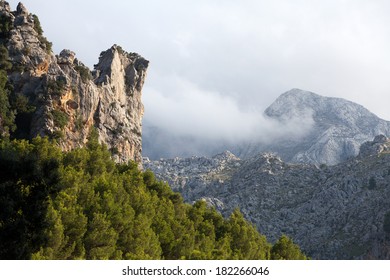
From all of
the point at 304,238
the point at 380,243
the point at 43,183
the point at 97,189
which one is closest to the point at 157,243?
the point at 97,189

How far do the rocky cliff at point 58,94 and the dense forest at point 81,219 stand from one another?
22069mm

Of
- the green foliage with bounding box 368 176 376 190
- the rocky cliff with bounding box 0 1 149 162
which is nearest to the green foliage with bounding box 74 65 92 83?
the rocky cliff with bounding box 0 1 149 162

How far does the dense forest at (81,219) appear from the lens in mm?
36531

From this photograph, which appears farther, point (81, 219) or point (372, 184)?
point (372, 184)

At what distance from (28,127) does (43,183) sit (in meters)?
52.1

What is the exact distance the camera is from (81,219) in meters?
41.7

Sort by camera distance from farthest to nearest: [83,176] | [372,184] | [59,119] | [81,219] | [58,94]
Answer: [372,184] < [58,94] < [59,119] < [83,176] < [81,219]

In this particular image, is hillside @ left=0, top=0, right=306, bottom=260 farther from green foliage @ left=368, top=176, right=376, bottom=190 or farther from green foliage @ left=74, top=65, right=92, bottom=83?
green foliage @ left=368, top=176, right=376, bottom=190

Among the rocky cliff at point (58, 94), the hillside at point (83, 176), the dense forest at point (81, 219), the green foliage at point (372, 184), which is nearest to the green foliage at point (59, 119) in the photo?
the rocky cliff at point (58, 94)

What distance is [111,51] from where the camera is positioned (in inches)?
4739

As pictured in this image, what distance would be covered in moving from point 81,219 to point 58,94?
52.4 meters

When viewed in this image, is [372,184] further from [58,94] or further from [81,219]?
[81,219]

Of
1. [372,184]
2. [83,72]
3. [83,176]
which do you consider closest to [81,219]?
[83,176]
